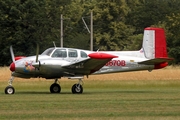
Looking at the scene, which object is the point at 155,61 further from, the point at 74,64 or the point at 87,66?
the point at 74,64

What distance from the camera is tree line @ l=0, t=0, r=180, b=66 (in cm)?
6956

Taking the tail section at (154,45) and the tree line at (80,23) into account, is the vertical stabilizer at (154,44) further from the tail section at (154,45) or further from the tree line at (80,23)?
the tree line at (80,23)

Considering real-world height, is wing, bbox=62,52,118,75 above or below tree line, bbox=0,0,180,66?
below

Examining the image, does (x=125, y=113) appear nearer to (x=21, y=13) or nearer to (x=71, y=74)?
(x=71, y=74)

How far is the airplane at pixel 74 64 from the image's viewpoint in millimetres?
30703

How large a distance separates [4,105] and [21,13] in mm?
48451

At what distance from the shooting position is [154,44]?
34.8 meters

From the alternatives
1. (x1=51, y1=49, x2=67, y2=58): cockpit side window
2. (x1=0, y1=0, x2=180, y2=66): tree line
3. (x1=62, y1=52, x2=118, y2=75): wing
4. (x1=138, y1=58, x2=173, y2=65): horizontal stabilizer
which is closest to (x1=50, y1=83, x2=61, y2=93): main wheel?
(x1=62, y1=52, x2=118, y2=75): wing

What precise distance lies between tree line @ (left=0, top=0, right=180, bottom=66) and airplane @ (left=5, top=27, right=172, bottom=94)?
33926mm

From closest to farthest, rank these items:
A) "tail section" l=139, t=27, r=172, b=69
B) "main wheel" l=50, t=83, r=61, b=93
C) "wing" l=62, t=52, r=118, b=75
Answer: "wing" l=62, t=52, r=118, b=75, "main wheel" l=50, t=83, r=61, b=93, "tail section" l=139, t=27, r=172, b=69

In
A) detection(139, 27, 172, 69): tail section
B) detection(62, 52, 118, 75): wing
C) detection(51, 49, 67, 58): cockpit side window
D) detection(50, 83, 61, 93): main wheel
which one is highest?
detection(139, 27, 172, 69): tail section

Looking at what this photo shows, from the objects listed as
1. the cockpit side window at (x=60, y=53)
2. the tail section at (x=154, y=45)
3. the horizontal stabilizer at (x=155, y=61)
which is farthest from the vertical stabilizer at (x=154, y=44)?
the cockpit side window at (x=60, y=53)

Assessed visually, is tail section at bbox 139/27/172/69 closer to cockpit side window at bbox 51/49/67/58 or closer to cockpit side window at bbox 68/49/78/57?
cockpit side window at bbox 68/49/78/57

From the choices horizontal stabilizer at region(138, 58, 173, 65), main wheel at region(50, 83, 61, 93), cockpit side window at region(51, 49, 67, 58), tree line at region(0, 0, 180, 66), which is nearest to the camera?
cockpit side window at region(51, 49, 67, 58)
